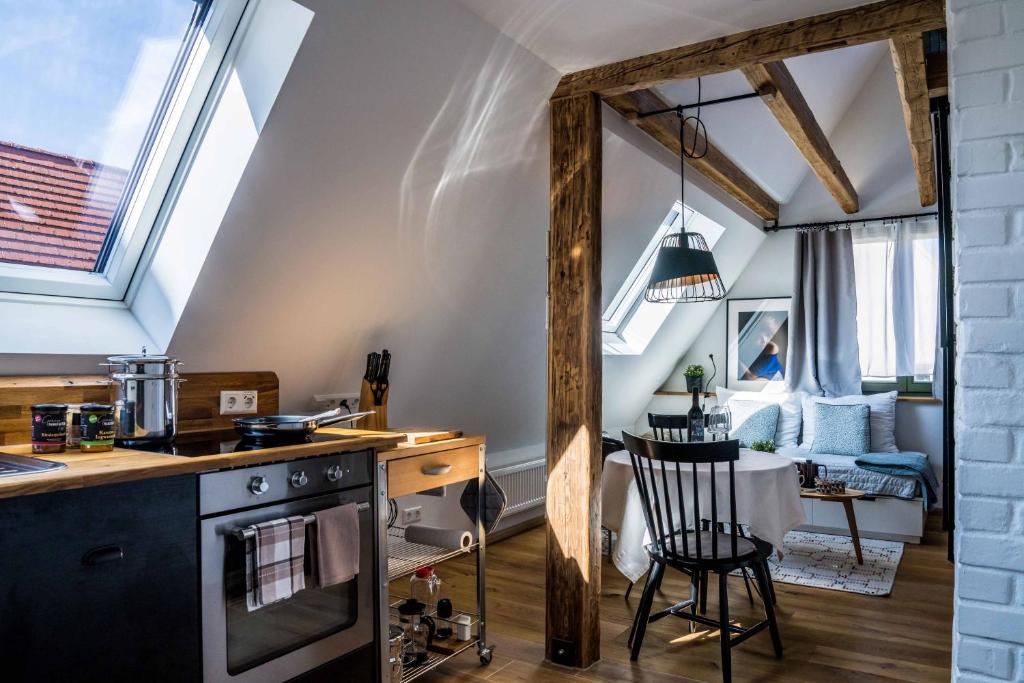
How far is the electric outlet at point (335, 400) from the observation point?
3.14 metres

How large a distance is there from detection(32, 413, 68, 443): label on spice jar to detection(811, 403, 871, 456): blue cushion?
196 inches

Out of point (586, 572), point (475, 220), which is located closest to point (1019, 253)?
point (586, 572)

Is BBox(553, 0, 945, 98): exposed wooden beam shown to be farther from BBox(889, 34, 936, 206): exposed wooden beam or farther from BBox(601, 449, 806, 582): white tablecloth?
BBox(601, 449, 806, 582): white tablecloth

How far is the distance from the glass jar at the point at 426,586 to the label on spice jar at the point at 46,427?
1423mm

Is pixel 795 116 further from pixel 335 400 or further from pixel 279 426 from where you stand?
pixel 279 426

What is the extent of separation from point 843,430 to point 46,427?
5.06 metres

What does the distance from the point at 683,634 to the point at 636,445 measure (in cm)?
90

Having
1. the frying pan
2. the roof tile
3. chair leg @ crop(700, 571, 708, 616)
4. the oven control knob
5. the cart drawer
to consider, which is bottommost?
chair leg @ crop(700, 571, 708, 616)

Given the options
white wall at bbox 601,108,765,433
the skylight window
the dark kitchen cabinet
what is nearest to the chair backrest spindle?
white wall at bbox 601,108,765,433

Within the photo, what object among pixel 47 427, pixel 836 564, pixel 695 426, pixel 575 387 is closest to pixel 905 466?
pixel 836 564

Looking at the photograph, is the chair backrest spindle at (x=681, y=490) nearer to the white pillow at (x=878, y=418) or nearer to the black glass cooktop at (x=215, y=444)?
the black glass cooktop at (x=215, y=444)

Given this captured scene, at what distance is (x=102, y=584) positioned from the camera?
1.57 m

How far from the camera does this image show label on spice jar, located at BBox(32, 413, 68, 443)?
1.85 m

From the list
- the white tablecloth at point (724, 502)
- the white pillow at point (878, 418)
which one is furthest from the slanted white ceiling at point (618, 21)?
the white pillow at point (878, 418)
